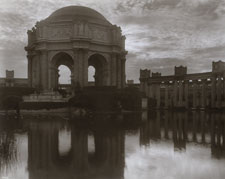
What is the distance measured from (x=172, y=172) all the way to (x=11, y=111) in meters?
31.4

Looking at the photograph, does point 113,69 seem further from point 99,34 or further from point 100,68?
point 99,34

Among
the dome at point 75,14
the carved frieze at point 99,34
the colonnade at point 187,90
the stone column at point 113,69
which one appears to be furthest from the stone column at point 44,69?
the colonnade at point 187,90

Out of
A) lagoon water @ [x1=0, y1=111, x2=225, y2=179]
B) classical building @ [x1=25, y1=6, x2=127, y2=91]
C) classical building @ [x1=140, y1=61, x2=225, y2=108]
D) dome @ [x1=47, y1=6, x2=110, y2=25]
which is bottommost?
lagoon water @ [x1=0, y1=111, x2=225, y2=179]

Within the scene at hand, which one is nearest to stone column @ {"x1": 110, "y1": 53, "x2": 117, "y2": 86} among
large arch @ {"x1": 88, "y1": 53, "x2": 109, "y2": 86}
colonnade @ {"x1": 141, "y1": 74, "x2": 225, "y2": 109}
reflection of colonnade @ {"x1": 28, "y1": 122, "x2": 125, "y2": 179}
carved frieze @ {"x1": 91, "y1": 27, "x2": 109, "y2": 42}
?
large arch @ {"x1": 88, "y1": 53, "x2": 109, "y2": 86}

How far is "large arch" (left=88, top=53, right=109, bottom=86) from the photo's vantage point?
176 feet

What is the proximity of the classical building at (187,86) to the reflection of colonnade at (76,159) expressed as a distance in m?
40.1

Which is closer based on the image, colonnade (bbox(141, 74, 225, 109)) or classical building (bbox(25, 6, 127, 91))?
classical building (bbox(25, 6, 127, 91))

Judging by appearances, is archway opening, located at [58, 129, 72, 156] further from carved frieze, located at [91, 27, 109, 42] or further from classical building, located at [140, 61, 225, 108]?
classical building, located at [140, 61, 225, 108]

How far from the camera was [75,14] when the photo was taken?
167ft

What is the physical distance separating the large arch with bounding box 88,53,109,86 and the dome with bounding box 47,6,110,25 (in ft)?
25.0

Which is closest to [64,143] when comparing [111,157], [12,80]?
[111,157]

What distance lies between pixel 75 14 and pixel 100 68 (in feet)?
41.7

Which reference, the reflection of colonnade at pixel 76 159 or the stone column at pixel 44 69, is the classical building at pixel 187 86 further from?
the reflection of colonnade at pixel 76 159

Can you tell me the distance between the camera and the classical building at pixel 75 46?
48.6 meters
